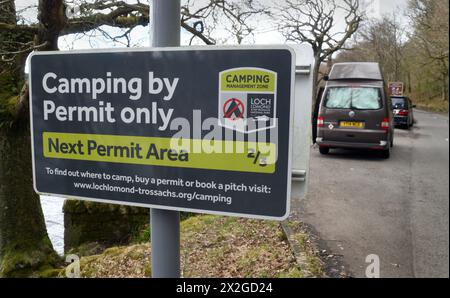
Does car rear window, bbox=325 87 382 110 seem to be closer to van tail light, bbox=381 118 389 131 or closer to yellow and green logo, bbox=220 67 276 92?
van tail light, bbox=381 118 389 131

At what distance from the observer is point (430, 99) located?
155 cm

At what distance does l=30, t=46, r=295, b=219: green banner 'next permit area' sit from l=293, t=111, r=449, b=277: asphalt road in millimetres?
566

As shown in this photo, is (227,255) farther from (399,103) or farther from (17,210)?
(17,210)

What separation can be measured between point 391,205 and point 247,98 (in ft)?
6.75

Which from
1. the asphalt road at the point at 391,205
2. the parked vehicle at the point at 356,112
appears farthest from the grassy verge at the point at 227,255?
the parked vehicle at the point at 356,112

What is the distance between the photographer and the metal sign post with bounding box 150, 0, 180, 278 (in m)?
1.58

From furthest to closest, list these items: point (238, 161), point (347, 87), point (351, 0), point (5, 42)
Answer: point (5, 42)
point (347, 87)
point (351, 0)
point (238, 161)

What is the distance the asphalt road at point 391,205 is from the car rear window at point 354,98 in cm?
36

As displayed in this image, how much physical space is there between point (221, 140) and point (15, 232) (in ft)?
16.2

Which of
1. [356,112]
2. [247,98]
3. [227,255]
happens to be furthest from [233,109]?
[227,255]

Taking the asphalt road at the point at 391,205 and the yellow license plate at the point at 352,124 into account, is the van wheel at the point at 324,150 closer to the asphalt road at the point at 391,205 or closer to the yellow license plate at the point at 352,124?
the asphalt road at the point at 391,205
